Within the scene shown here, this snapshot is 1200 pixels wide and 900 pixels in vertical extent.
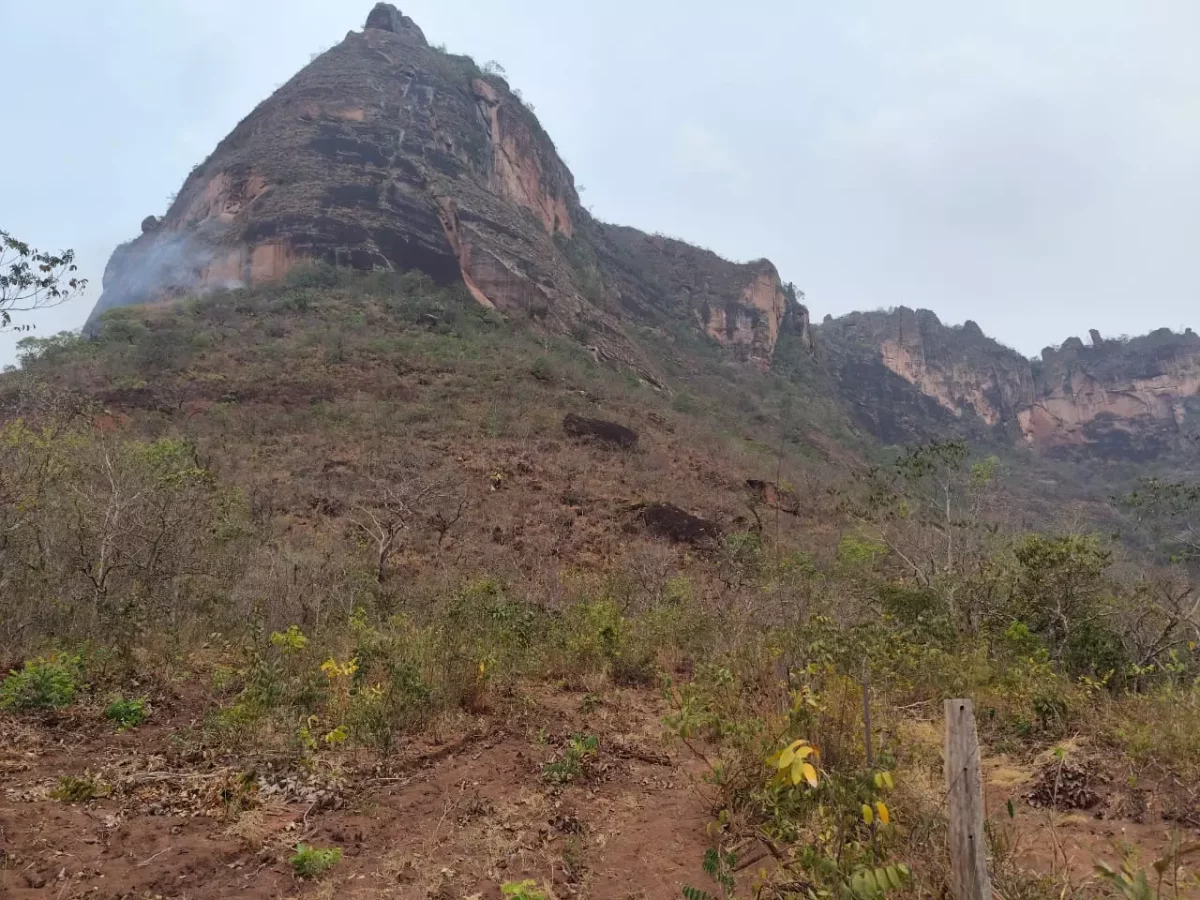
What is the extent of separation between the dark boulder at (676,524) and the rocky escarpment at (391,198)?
19678 millimetres

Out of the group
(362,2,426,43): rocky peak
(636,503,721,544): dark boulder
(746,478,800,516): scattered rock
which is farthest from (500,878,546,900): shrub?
(362,2,426,43): rocky peak

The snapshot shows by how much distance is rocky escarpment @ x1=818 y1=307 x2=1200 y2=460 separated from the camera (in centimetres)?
6531

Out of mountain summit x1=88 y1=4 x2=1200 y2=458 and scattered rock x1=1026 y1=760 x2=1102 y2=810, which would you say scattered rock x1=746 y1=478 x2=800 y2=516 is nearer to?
mountain summit x1=88 y1=4 x2=1200 y2=458

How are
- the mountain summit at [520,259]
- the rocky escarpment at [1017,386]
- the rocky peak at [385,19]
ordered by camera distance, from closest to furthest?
the mountain summit at [520,259] → the rocky peak at [385,19] → the rocky escarpment at [1017,386]

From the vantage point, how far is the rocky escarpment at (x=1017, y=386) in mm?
65312

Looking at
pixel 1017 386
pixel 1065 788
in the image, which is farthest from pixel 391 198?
pixel 1017 386

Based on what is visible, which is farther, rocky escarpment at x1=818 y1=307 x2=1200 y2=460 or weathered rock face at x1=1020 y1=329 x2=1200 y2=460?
rocky escarpment at x1=818 y1=307 x2=1200 y2=460

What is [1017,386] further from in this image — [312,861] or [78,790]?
[78,790]

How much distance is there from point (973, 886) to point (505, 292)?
34.1m

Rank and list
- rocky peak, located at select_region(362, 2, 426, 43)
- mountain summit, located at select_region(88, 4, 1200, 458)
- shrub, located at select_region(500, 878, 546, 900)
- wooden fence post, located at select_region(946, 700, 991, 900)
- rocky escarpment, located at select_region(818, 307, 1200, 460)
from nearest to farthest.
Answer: wooden fence post, located at select_region(946, 700, 991, 900) < shrub, located at select_region(500, 878, 546, 900) < mountain summit, located at select_region(88, 4, 1200, 458) < rocky peak, located at select_region(362, 2, 426, 43) < rocky escarpment, located at select_region(818, 307, 1200, 460)

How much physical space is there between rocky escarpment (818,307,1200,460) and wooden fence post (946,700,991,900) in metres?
63.8

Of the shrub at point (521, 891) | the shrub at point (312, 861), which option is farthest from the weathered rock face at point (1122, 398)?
the shrub at point (312, 861)

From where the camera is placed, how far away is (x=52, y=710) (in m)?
4.36

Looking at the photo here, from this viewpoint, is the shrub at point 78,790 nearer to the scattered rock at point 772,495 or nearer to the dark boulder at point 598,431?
the scattered rock at point 772,495
